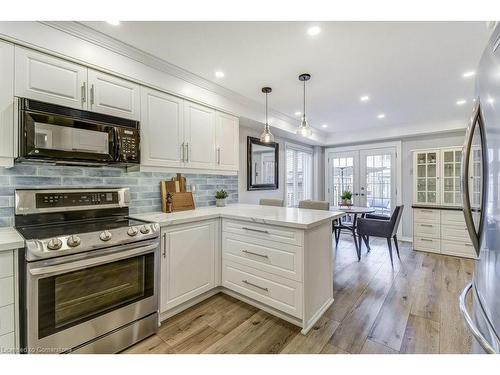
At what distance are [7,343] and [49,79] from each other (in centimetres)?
171

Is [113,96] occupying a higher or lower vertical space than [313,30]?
lower

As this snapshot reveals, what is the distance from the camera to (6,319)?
131cm

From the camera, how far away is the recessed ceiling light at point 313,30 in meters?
1.78

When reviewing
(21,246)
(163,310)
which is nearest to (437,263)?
(163,310)

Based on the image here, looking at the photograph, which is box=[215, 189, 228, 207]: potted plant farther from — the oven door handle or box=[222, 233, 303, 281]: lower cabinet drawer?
the oven door handle

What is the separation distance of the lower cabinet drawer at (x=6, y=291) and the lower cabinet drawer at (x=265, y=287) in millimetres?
1595

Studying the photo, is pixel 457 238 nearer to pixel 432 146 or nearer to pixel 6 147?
pixel 432 146

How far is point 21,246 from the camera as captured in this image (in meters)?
1.34

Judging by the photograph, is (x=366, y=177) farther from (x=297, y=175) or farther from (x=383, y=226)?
(x=383, y=226)

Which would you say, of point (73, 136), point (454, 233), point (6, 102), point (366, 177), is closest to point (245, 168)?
point (73, 136)

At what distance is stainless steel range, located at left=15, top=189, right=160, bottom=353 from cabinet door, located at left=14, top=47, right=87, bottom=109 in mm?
709

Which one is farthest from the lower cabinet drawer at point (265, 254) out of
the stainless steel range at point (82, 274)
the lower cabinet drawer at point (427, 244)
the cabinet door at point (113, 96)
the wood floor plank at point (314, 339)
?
the lower cabinet drawer at point (427, 244)

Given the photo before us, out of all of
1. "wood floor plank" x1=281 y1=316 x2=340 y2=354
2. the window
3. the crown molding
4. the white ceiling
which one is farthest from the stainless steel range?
the window

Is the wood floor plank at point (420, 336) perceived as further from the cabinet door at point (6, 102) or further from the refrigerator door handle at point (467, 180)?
the cabinet door at point (6, 102)
